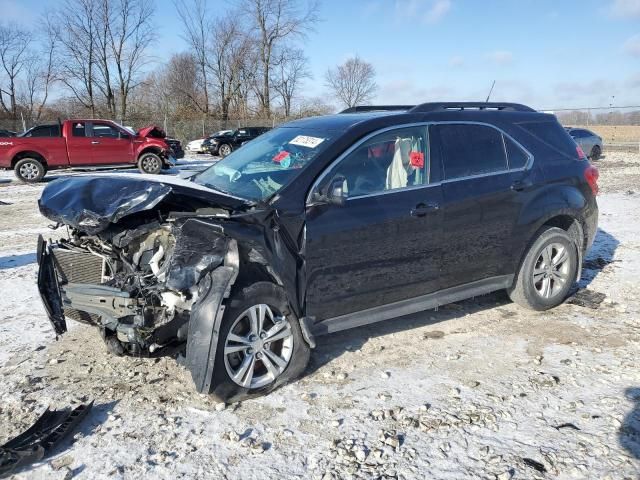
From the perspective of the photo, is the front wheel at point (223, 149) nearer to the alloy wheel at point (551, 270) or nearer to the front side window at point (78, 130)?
the front side window at point (78, 130)

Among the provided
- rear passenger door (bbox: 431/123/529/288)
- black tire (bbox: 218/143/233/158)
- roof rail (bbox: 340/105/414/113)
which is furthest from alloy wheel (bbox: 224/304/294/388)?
black tire (bbox: 218/143/233/158)

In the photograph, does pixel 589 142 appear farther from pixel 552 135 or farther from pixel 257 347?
pixel 257 347

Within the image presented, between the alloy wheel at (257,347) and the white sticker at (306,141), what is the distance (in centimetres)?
131

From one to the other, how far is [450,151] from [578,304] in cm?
224

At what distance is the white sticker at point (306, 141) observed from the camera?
3.99 m

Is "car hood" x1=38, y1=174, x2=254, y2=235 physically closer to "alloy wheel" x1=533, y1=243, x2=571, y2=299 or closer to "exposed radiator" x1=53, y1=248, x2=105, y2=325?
"exposed radiator" x1=53, y1=248, x2=105, y2=325

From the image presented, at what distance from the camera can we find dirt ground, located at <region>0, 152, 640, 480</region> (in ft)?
9.35

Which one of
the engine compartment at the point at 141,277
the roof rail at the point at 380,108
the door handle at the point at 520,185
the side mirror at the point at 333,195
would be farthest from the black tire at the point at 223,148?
→ the side mirror at the point at 333,195

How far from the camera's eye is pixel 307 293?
3.62 m

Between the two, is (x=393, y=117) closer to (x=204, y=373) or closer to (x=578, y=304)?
(x=204, y=373)

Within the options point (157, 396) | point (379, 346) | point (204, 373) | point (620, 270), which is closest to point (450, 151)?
point (379, 346)

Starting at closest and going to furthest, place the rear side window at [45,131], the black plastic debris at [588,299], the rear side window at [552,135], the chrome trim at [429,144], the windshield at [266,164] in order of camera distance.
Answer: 1. the chrome trim at [429,144]
2. the windshield at [266,164]
3. the rear side window at [552,135]
4. the black plastic debris at [588,299]
5. the rear side window at [45,131]

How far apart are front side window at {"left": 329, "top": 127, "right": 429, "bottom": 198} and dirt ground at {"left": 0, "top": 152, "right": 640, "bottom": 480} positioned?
133 centimetres

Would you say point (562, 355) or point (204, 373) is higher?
point (204, 373)
